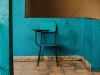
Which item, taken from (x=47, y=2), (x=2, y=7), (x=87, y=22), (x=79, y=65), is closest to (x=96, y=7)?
(x=47, y=2)

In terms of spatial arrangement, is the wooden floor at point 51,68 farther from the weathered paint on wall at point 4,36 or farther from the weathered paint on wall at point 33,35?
the weathered paint on wall at point 4,36

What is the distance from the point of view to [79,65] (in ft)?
13.5

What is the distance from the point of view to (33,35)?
446 centimetres

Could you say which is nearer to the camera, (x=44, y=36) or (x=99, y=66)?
(x=99, y=66)

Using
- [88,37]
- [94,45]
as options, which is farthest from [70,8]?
[94,45]

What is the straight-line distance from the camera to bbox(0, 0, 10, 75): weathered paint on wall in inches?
71.8

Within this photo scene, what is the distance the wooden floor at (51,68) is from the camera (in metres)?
3.53

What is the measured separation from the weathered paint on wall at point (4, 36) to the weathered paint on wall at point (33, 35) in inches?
102

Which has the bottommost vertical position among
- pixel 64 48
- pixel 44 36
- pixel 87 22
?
pixel 64 48

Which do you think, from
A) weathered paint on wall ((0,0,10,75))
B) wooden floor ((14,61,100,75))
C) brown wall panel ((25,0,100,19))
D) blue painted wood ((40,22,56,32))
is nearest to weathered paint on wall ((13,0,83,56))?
blue painted wood ((40,22,56,32))

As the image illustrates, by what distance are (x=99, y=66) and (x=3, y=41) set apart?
2.39 metres

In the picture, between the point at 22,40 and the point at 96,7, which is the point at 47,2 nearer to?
the point at 96,7

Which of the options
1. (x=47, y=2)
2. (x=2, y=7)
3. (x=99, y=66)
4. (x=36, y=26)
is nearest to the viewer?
(x=2, y=7)

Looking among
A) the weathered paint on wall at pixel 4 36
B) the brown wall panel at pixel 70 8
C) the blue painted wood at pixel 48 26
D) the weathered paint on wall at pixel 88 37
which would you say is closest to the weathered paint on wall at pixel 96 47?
the weathered paint on wall at pixel 88 37
